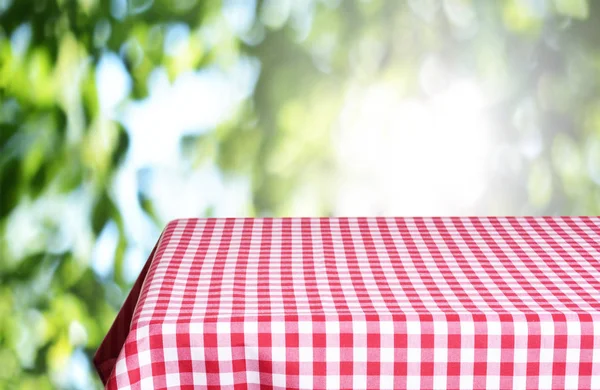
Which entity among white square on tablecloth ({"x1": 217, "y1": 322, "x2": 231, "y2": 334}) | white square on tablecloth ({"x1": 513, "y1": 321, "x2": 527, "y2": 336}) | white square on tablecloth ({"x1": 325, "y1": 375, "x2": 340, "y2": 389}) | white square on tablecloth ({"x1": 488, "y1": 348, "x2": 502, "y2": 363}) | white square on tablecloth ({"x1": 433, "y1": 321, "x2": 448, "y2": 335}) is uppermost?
white square on tablecloth ({"x1": 217, "y1": 322, "x2": 231, "y2": 334})

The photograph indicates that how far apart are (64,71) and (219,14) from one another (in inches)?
19.2

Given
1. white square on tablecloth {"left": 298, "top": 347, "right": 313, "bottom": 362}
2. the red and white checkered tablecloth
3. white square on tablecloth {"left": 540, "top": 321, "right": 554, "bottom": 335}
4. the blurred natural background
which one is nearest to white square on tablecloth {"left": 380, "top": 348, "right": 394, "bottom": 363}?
the red and white checkered tablecloth

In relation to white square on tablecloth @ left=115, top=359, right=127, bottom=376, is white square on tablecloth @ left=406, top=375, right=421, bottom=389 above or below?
below

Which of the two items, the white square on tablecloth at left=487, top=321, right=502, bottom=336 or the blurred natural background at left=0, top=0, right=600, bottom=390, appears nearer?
the white square on tablecloth at left=487, top=321, right=502, bottom=336

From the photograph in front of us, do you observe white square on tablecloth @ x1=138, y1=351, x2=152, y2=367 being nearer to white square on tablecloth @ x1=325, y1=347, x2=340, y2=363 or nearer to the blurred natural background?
white square on tablecloth @ x1=325, y1=347, x2=340, y2=363

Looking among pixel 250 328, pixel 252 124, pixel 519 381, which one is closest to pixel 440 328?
pixel 519 381

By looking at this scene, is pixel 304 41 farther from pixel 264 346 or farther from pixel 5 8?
pixel 264 346

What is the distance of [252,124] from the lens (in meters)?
2.21

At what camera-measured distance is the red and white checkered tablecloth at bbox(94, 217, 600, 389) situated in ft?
3.49

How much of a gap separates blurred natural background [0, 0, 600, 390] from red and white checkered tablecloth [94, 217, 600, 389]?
97cm

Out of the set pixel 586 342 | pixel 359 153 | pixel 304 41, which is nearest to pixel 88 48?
pixel 304 41

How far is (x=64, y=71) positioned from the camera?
2.20m

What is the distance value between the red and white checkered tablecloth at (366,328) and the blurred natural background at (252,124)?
3.19 feet

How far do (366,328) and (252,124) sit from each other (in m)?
1.24
